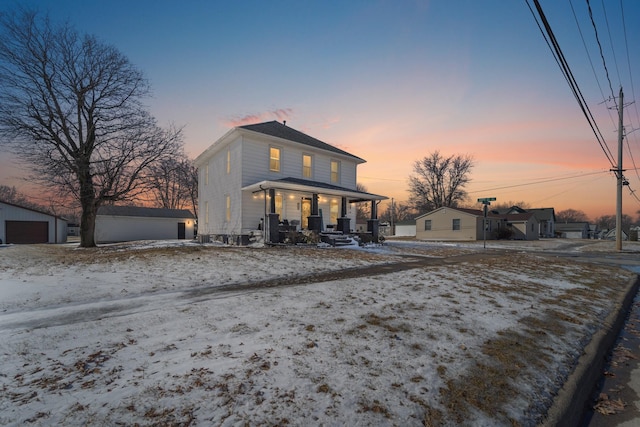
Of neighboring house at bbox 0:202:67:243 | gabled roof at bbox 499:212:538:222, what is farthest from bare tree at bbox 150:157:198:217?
gabled roof at bbox 499:212:538:222

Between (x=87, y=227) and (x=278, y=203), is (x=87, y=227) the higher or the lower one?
the lower one

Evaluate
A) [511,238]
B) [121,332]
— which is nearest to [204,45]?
[121,332]

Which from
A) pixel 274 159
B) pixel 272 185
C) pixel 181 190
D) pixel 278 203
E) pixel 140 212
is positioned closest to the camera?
pixel 272 185

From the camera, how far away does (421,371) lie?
9.05 feet

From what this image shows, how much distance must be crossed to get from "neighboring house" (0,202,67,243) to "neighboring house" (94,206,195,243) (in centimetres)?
333

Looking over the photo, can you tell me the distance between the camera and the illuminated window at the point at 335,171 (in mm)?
19891

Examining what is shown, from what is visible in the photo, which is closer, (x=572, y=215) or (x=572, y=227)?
(x=572, y=227)

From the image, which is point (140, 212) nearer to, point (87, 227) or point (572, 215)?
point (87, 227)

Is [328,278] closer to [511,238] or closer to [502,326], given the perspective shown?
[502,326]

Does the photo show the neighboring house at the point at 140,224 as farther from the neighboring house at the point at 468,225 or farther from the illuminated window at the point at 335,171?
the neighboring house at the point at 468,225

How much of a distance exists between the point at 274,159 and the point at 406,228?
1611 inches

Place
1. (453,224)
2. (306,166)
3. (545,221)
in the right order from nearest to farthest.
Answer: (306,166) → (453,224) → (545,221)

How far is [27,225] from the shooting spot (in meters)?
25.4

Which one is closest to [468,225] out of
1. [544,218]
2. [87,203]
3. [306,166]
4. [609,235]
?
[306,166]
